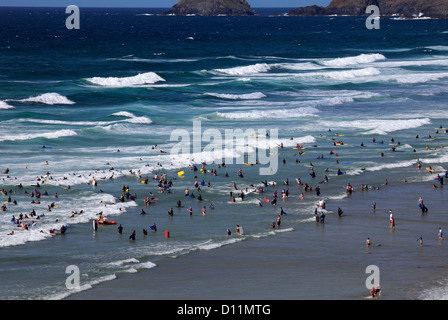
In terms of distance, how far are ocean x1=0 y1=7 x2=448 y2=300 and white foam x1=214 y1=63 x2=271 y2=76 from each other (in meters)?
7.36

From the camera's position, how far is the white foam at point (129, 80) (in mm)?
106062

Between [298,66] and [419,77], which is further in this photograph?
[298,66]

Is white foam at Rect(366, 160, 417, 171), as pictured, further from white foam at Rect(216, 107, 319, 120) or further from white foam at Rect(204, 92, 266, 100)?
white foam at Rect(204, 92, 266, 100)

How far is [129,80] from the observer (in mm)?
109625

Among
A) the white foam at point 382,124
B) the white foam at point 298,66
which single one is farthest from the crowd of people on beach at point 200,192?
the white foam at point 298,66

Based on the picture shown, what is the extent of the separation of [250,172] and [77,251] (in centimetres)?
2124

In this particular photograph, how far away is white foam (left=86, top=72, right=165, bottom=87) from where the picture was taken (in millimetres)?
106062

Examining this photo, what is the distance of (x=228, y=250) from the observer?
3666 centimetres

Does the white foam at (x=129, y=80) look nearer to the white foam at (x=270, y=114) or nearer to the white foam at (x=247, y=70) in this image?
the white foam at (x=247, y=70)

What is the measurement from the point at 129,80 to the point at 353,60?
5350cm

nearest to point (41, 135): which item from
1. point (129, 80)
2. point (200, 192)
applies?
point (200, 192)

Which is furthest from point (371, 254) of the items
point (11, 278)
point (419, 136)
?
point (419, 136)

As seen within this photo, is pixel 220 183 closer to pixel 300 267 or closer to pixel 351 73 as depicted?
pixel 300 267
